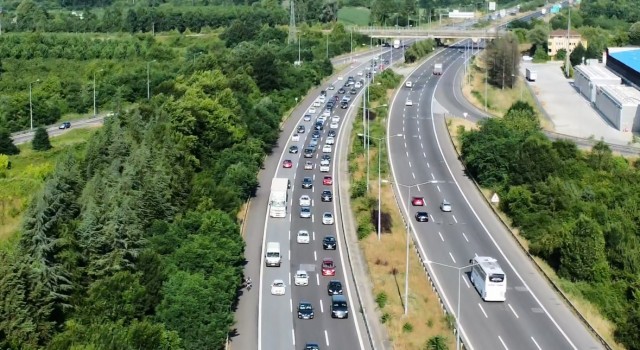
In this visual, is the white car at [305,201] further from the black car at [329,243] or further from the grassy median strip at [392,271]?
the black car at [329,243]

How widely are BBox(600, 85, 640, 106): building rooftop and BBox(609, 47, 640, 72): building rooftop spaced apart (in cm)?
505

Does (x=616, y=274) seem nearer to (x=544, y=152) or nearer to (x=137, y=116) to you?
(x=544, y=152)

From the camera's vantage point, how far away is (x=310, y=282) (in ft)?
202

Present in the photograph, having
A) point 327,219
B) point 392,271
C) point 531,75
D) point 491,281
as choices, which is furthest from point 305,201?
point 531,75

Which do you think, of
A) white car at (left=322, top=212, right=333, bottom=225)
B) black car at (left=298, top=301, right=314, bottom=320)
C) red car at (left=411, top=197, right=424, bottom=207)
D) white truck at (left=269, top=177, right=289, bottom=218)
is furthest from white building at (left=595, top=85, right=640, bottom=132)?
black car at (left=298, top=301, right=314, bottom=320)

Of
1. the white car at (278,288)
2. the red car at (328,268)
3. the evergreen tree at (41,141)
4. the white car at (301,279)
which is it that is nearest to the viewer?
the white car at (278,288)

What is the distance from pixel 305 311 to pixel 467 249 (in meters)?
18.9

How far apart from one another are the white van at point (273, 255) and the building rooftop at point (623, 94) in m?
62.6

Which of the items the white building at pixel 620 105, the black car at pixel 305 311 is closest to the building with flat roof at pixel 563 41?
the white building at pixel 620 105

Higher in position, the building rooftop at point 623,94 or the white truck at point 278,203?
the building rooftop at point 623,94

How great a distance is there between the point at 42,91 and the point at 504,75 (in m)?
72.0

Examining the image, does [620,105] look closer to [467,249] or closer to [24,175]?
[467,249]

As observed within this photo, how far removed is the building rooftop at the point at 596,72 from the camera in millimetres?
135000

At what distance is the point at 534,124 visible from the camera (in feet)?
344
